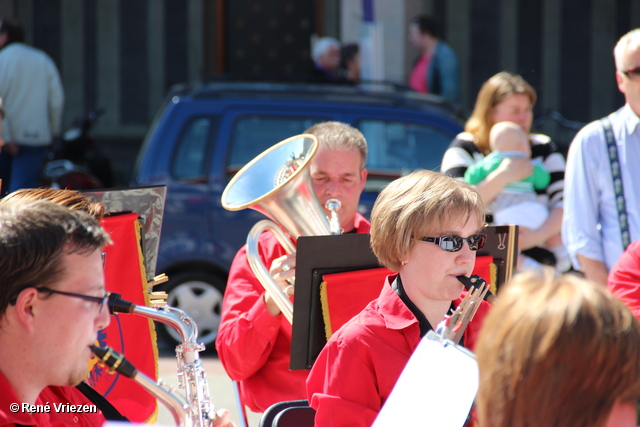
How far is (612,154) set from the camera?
11.5ft

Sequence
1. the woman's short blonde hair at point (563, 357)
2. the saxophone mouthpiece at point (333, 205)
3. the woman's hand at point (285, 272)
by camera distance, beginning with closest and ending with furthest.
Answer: the woman's short blonde hair at point (563, 357) → the woman's hand at point (285, 272) → the saxophone mouthpiece at point (333, 205)

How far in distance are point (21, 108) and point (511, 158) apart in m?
4.05

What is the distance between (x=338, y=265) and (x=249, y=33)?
8566 millimetres

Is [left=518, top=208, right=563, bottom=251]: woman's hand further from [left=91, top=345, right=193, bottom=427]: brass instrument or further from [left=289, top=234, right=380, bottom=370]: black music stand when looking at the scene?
[left=91, top=345, right=193, bottom=427]: brass instrument

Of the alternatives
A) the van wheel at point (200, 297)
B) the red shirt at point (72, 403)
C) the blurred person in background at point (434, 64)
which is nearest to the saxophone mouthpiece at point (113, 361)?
the red shirt at point (72, 403)

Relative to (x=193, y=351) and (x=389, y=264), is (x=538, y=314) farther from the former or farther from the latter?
(x=193, y=351)

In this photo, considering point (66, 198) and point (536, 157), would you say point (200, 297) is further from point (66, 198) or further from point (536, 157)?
point (66, 198)

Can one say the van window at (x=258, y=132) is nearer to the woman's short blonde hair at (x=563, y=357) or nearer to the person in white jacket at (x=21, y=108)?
the person in white jacket at (x=21, y=108)

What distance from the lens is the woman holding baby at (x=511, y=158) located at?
13.0ft

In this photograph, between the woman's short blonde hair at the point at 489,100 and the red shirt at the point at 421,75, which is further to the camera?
the red shirt at the point at 421,75

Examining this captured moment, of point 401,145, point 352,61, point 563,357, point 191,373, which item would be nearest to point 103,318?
point 191,373

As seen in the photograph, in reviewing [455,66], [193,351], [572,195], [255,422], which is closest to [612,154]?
[572,195]

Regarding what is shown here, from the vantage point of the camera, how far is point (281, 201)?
8.59 ft

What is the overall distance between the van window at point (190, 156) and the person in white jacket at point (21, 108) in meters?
1.56
